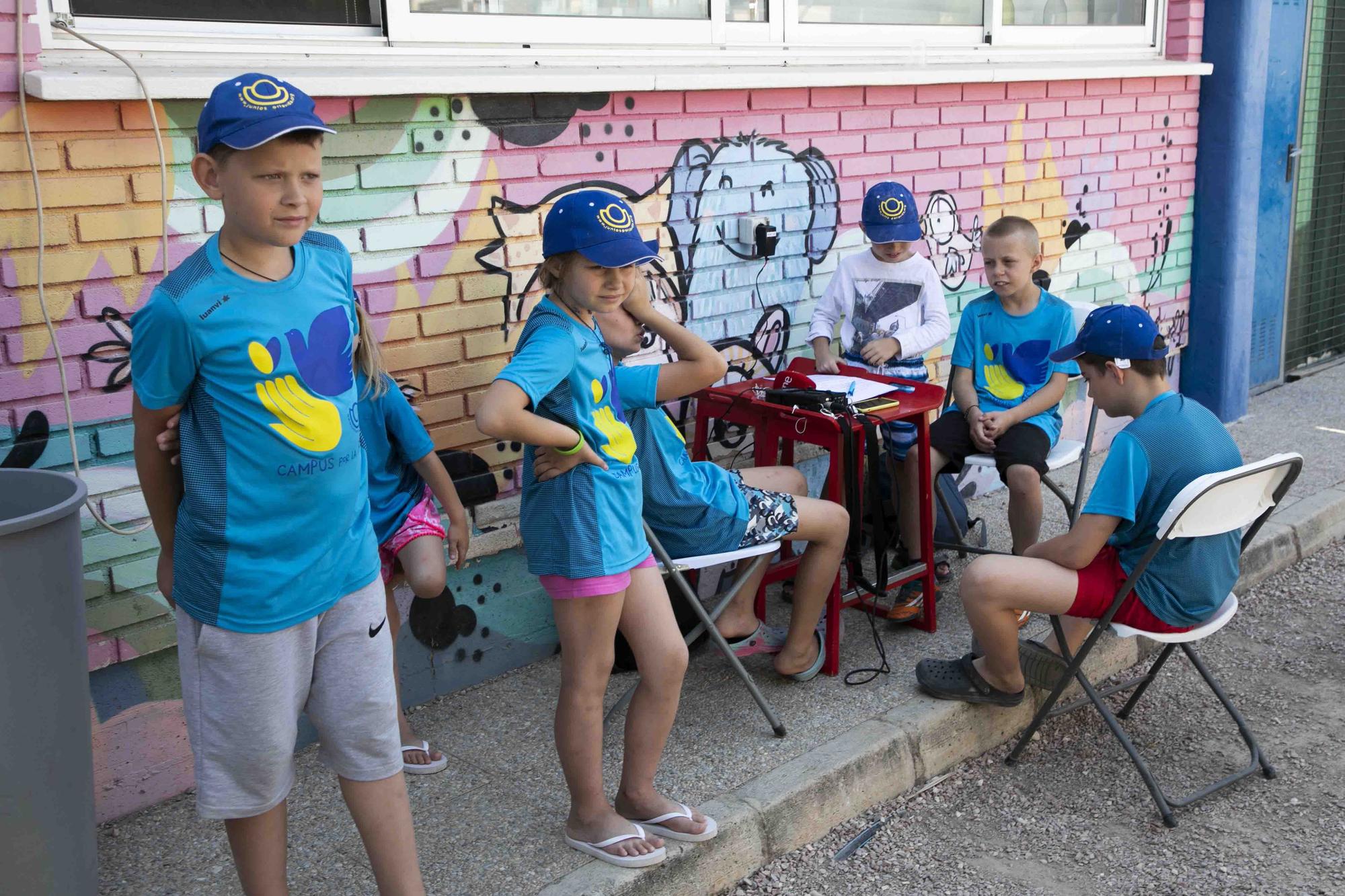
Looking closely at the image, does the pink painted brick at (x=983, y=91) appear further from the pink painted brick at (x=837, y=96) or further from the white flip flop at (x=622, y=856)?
the white flip flop at (x=622, y=856)

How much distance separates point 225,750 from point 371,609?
37cm

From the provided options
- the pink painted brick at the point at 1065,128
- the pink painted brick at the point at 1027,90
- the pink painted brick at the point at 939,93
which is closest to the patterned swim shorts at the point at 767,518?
the pink painted brick at the point at 939,93

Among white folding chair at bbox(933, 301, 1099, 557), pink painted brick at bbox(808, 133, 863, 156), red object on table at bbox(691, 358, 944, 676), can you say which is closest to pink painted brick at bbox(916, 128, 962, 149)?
pink painted brick at bbox(808, 133, 863, 156)

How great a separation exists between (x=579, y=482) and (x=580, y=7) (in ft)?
7.54

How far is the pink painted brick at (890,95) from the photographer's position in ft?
17.7

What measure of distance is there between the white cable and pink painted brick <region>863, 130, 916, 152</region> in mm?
3121

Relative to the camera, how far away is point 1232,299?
7.51 metres

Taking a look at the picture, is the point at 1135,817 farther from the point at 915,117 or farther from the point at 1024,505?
the point at 915,117

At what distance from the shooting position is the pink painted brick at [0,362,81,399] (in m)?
3.11

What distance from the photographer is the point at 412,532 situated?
342cm

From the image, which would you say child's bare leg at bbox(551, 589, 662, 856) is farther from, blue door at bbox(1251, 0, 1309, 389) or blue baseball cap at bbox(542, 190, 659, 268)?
blue door at bbox(1251, 0, 1309, 389)

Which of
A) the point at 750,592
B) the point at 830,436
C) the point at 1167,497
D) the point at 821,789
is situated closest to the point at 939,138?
the point at 830,436

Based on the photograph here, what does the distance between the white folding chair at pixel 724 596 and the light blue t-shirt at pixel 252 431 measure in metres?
1.23

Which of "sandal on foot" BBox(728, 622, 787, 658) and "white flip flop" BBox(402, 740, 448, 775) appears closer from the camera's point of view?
"white flip flop" BBox(402, 740, 448, 775)
